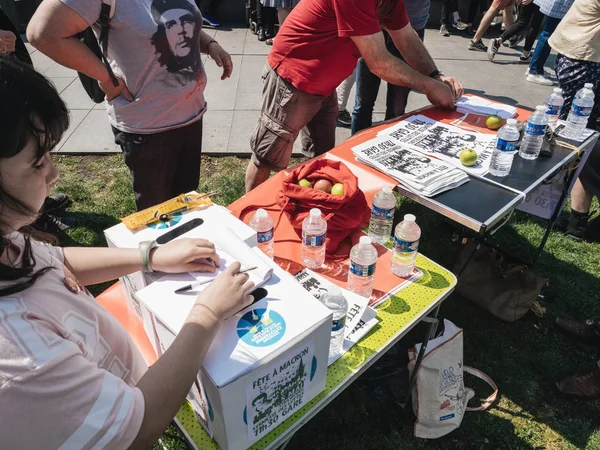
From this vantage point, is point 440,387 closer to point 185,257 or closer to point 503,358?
point 503,358

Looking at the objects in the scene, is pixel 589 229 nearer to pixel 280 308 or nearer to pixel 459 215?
pixel 459 215

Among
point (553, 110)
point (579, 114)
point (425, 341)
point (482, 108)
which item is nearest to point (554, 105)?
point (553, 110)

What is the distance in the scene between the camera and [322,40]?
2436 millimetres

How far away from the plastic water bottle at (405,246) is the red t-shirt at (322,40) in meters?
1.22

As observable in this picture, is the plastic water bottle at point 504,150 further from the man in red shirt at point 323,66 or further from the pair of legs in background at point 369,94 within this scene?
the pair of legs in background at point 369,94

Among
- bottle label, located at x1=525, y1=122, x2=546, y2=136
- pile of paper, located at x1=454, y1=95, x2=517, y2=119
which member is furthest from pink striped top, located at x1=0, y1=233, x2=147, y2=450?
pile of paper, located at x1=454, y1=95, x2=517, y2=119

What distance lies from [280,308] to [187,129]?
1.46 meters

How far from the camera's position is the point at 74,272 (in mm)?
1279

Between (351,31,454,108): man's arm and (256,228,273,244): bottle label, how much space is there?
1.32m

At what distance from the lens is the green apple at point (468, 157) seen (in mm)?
2209

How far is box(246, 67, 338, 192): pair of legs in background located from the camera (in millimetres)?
2629

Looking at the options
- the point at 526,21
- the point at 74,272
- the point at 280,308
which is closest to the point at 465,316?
the point at 280,308

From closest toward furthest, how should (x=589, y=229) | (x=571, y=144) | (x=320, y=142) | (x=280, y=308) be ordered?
1. (x=280, y=308)
2. (x=571, y=144)
3. (x=320, y=142)
4. (x=589, y=229)

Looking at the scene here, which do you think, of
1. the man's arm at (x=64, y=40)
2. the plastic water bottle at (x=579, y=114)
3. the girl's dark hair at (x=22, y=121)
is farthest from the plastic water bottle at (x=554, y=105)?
the girl's dark hair at (x=22, y=121)
